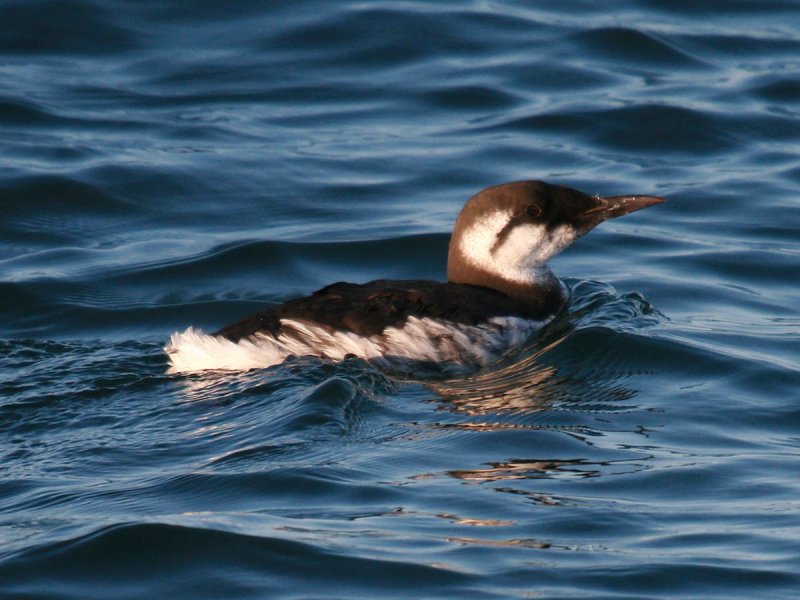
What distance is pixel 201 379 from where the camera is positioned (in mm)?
7547

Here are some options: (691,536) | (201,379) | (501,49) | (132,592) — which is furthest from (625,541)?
(501,49)

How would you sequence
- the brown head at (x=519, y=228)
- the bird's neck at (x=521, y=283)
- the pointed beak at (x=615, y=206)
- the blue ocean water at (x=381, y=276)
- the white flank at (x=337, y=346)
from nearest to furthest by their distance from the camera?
the blue ocean water at (x=381, y=276) < the white flank at (x=337, y=346) < the brown head at (x=519, y=228) < the bird's neck at (x=521, y=283) < the pointed beak at (x=615, y=206)

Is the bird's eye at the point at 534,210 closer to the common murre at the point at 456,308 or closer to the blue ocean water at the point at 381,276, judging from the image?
the common murre at the point at 456,308

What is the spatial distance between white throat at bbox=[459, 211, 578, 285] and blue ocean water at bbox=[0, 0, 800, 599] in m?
0.48

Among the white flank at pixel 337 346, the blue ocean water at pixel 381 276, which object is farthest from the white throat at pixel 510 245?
the white flank at pixel 337 346

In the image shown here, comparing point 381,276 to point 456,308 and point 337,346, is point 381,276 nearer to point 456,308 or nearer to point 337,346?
point 456,308

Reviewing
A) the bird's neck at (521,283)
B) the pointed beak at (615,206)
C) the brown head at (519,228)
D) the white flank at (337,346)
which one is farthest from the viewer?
the pointed beak at (615,206)

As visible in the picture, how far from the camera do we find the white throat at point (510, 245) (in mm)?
8555

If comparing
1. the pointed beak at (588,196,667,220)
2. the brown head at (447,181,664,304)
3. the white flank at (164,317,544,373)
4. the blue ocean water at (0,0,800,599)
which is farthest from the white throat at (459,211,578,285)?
the white flank at (164,317,544,373)

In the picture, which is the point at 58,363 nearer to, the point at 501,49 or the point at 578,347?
the point at 578,347

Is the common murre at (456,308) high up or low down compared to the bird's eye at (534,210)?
down

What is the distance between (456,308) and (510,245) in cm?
81

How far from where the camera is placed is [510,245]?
8594mm

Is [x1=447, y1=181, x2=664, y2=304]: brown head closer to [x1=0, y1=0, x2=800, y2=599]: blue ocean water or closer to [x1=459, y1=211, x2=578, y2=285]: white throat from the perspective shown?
[x1=459, y1=211, x2=578, y2=285]: white throat
